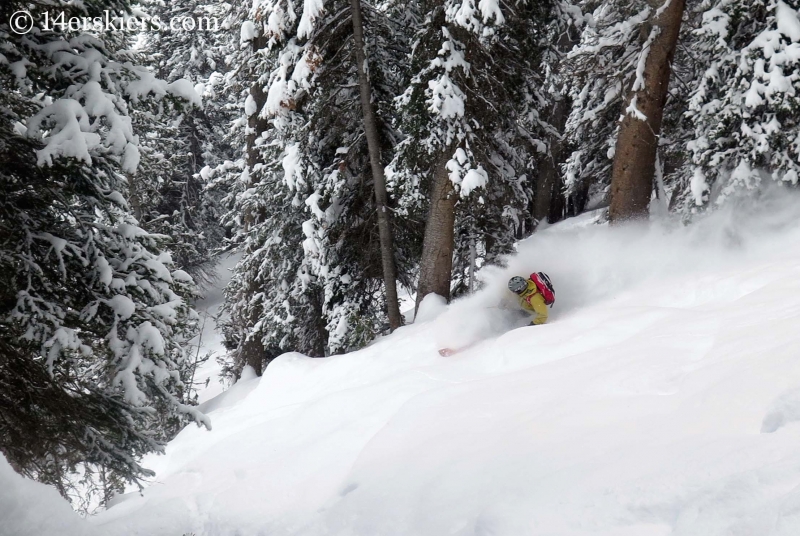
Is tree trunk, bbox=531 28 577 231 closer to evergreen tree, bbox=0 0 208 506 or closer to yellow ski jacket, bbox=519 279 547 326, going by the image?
yellow ski jacket, bbox=519 279 547 326

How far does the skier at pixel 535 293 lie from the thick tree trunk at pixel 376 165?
328cm

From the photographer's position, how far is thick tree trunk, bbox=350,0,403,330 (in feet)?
31.7

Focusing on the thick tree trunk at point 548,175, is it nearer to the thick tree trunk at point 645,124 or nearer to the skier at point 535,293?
the thick tree trunk at point 645,124

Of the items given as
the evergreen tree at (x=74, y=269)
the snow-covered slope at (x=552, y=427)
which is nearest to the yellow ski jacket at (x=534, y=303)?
the snow-covered slope at (x=552, y=427)

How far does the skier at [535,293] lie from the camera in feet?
26.3

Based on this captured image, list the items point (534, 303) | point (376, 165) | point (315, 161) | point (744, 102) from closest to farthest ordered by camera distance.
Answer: point (534, 303) → point (744, 102) → point (376, 165) → point (315, 161)

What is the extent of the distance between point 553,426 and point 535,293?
3856 mm

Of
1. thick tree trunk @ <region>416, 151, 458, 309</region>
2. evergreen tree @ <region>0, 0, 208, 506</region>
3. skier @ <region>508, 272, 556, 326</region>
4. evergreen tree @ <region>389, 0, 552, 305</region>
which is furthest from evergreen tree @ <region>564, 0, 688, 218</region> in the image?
evergreen tree @ <region>0, 0, 208, 506</region>

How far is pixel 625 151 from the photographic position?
8.86 m

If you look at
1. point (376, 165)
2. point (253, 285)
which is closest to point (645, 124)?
point (376, 165)

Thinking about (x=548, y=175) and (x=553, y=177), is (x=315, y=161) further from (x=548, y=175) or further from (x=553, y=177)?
(x=553, y=177)

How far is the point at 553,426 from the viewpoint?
448 centimetres

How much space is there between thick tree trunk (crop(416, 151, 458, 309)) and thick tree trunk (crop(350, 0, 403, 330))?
77 centimetres

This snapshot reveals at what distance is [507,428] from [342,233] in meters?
7.58
